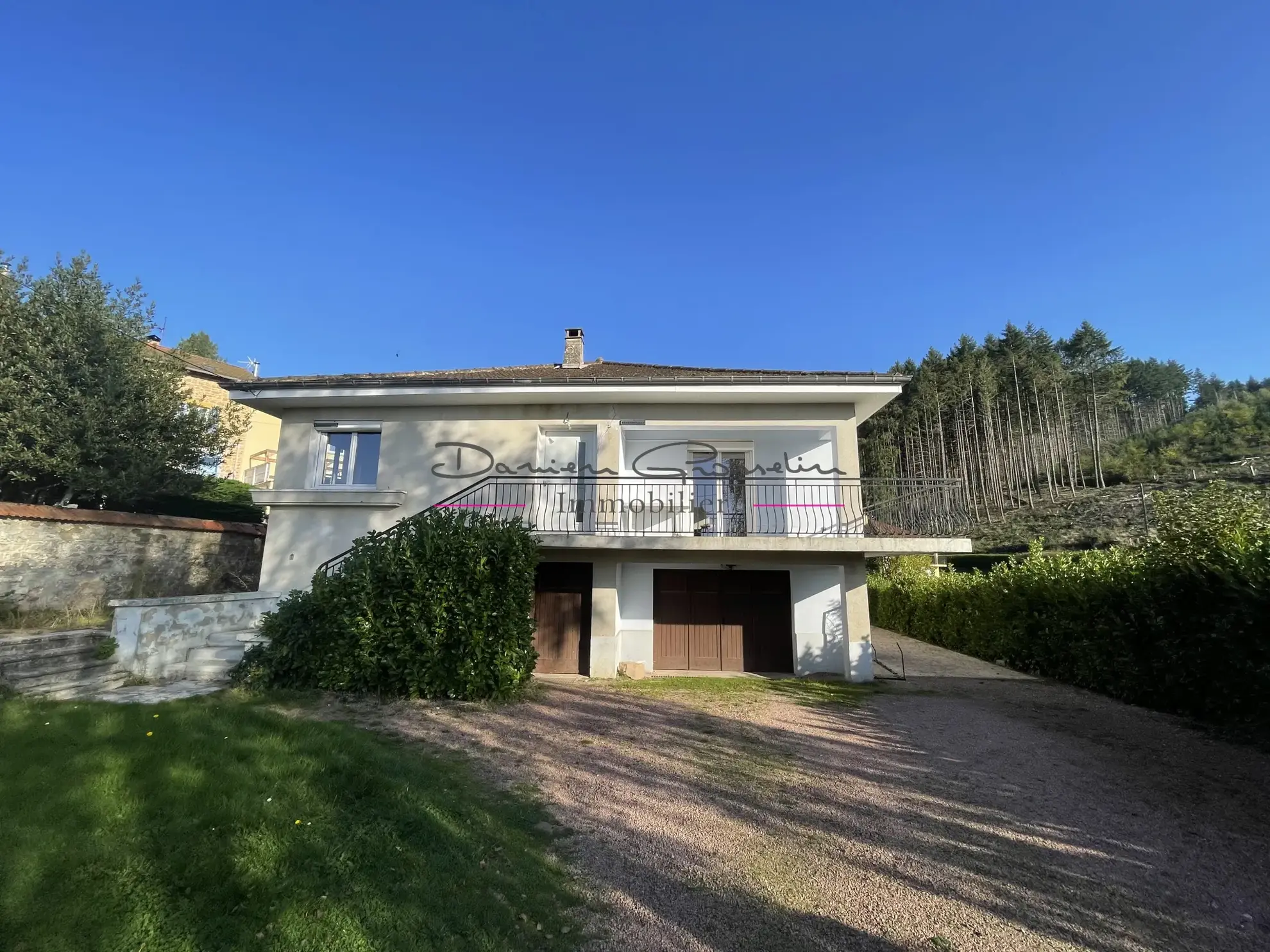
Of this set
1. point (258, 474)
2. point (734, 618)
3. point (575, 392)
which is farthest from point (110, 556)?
point (734, 618)

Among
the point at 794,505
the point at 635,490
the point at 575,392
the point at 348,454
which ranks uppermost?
the point at 575,392

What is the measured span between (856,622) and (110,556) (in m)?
14.5

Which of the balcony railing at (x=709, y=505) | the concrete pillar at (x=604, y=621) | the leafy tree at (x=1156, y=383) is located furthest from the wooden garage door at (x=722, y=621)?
the leafy tree at (x=1156, y=383)

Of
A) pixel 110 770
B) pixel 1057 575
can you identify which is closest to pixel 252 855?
pixel 110 770

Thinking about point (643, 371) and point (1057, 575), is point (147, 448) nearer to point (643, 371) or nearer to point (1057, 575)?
point (643, 371)

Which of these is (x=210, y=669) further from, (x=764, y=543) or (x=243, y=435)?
(x=243, y=435)

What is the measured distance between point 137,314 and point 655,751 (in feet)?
54.9

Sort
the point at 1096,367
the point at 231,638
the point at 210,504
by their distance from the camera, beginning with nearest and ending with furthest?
the point at 231,638, the point at 210,504, the point at 1096,367

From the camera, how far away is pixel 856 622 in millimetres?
10602

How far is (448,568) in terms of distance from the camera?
7.84 m

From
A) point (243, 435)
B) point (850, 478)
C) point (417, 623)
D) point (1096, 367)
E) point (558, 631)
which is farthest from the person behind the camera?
point (1096, 367)

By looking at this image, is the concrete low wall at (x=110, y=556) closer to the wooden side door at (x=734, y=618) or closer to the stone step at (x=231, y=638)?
the stone step at (x=231, y=638)

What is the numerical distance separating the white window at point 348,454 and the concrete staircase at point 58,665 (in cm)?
465

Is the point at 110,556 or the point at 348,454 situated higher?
the point at 348,454
